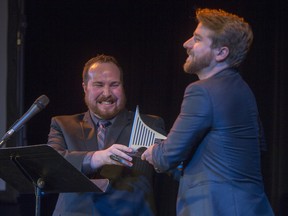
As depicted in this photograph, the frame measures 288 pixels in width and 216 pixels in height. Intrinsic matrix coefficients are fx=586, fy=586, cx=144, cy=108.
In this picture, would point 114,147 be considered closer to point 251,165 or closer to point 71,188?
point 71,188

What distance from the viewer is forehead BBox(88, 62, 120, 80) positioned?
3334mm

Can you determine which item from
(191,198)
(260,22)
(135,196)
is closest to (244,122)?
(191,198)

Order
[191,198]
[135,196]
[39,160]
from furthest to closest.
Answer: [135,196] < [39,160] < [191,198]

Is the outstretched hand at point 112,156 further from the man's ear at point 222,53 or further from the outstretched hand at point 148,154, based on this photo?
the man's ear at point 222,53

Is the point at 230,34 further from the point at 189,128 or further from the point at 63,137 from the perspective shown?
the point at 63,137

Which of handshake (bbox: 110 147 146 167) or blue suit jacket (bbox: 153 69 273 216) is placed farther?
handshake (bbox: 110 147 146 167)

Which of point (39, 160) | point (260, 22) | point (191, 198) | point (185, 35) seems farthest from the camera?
point (185, 35)

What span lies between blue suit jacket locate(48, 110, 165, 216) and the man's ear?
2.58ft

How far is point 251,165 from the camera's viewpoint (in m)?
2.51

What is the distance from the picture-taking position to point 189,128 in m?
2.45

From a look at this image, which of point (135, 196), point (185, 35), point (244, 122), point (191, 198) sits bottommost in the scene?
point (135, 196)

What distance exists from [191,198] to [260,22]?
83.7 inches

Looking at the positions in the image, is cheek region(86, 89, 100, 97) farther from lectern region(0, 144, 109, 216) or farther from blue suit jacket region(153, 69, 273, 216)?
blue suit jacket region(153, 69, 273, 216)

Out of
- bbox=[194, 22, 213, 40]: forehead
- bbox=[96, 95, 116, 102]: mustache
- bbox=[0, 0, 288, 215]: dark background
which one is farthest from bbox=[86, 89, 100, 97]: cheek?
bbox=[0, 0, 288, 215]: dark background
